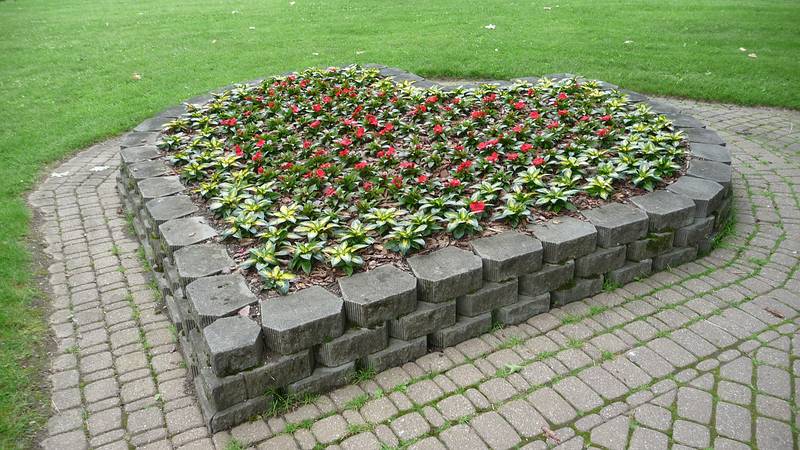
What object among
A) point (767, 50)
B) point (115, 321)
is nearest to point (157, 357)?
point (115, 321)

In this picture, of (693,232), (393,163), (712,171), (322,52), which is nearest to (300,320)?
(393,163)

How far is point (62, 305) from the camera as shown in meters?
4.13

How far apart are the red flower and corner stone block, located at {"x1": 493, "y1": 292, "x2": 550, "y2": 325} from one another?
0.62m

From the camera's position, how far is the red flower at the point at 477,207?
13.1ft

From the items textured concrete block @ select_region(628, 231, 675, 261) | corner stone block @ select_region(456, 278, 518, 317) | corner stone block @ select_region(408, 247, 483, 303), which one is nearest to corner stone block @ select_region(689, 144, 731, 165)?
textured concrete block @ select_region(628, 231, 675, 261)

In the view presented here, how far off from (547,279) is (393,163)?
1716mm

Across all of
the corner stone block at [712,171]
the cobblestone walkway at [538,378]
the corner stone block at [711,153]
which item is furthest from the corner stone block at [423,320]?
the corner stone block at [711,153]

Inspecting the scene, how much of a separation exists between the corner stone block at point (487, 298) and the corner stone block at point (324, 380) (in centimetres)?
74

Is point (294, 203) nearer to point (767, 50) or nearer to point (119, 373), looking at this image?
point (119, 373)

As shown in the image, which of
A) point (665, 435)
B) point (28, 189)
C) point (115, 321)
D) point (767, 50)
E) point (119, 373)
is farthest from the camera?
point (767, 50)

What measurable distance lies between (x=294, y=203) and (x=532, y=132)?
2406 millimetres

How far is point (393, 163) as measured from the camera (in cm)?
495

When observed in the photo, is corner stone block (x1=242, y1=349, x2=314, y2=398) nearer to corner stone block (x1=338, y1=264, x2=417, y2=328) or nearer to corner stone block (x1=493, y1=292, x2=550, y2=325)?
corner stone block (x1=338, y1=264, x2=417, y2=328)

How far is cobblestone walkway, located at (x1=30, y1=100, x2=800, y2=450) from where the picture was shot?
2.93m
